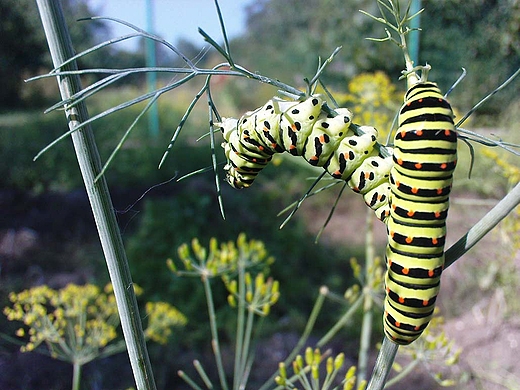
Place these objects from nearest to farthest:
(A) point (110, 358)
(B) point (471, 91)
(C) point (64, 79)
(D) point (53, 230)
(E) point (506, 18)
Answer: (C) point (64, 79)
(A) point (110, 358)
(D) point (53, 230)
(E) point (506, 18)
(B) point (471, 91)

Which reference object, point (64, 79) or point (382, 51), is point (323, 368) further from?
point (382, 51)

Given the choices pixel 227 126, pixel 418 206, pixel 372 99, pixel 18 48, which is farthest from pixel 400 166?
pixel 18 48

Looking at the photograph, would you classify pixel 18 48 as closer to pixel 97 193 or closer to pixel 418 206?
pixel 97 193

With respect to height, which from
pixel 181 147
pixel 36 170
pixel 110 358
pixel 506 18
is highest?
pixel 506 18

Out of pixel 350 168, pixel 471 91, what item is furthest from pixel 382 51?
pixel 350 168

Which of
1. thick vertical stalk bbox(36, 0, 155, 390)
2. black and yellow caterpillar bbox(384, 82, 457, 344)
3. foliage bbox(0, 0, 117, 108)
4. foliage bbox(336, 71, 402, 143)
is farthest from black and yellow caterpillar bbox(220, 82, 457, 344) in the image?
foliage bbox(0, 0, 117, 108)

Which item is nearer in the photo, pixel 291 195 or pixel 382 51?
pixel 291 195
